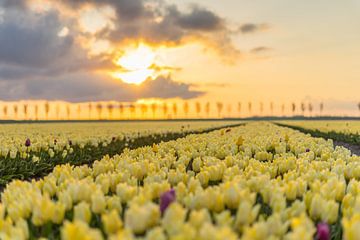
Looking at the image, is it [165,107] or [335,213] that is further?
[165,107]

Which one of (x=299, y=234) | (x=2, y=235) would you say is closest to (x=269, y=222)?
(x=299, y=234)

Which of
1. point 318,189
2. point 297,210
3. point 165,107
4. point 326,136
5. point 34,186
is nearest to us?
point 297,210

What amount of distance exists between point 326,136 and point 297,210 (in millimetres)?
34574

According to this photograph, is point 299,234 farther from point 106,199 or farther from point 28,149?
point 28,149

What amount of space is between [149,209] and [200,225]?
1.14ft

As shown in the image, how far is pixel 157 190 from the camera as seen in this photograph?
3615 mm

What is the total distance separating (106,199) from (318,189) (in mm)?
1749

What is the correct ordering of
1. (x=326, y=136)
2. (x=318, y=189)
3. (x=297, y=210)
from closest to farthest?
(x=297, y=210) → (x=318, y=189) → (x=326, y=136)

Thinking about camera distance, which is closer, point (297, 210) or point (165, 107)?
point (297, 210)

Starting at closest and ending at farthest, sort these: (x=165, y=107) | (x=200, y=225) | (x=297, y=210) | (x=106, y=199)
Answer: (x=200, y=225) → (x=297, y=210) → (x=106, y=199) → (x=165, y=107)

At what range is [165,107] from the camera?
195125 mm

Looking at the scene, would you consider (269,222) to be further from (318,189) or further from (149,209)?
(318,189)

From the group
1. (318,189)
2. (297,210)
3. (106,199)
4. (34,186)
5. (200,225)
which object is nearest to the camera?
(200,225)

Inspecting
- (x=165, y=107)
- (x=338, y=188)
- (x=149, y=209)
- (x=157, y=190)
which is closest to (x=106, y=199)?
(x=157, y=190)
